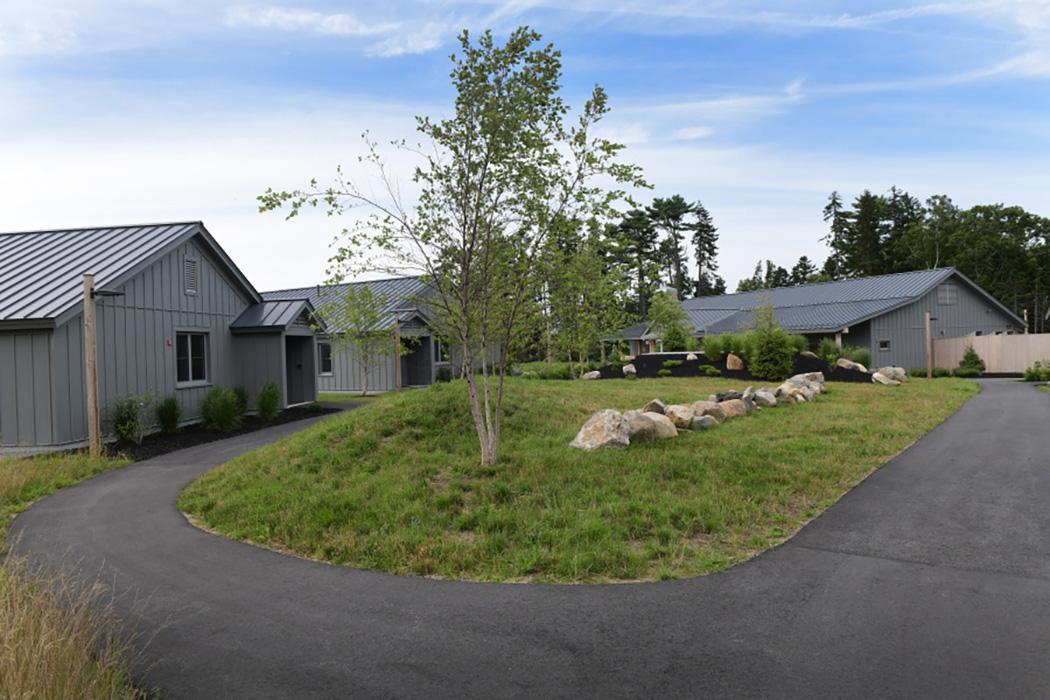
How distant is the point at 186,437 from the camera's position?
551 inches

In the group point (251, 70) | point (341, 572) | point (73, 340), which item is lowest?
point (341, 572)

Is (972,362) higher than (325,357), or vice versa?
(325,357)

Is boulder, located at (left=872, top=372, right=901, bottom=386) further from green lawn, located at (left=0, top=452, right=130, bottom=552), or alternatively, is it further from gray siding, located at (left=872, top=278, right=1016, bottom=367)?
green lawn, located at (left=0, top=452, right=130, bottom=552)

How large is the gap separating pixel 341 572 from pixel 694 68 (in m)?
12.2

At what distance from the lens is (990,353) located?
91.1 feet

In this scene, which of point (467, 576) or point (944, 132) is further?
point (944, 132)

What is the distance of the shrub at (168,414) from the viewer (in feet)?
46.4

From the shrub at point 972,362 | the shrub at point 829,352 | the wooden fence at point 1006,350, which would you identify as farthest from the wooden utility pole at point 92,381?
the wooden fence at point 1006,350

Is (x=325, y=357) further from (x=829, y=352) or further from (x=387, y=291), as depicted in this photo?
(x=829, y=352)

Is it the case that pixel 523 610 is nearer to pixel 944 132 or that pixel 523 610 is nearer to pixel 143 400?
pixel 143 400

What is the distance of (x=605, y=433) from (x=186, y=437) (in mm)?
9645

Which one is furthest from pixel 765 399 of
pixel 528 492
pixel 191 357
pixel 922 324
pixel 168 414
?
pixel 922 324

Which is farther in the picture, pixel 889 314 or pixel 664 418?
pixel 889 314

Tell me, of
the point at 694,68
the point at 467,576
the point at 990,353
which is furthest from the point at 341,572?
the point at 990,353
